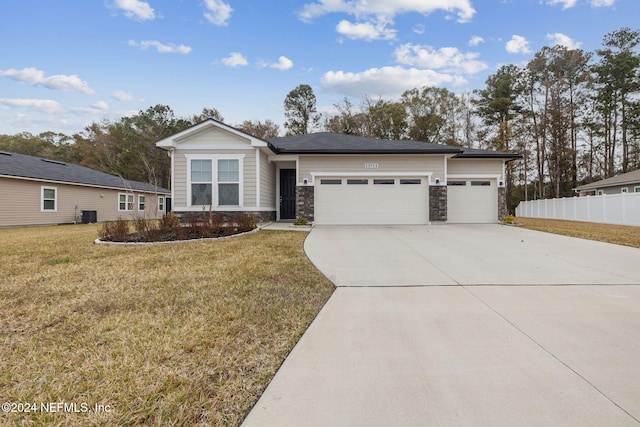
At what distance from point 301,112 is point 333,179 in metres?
19.5

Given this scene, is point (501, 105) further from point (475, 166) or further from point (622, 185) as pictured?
point (475, 166)

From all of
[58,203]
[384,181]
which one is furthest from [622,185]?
[58,203]

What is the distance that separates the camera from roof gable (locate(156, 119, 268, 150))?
1176 cm

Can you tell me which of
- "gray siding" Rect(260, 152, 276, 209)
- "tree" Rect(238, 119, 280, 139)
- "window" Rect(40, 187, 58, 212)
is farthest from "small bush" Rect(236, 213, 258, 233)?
"tree" Rect(238, 119, 280, 139)

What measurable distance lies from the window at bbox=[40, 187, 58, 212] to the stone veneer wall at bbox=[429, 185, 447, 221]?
19603mm

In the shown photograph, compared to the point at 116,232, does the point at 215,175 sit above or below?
above

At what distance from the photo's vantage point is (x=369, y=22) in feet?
48.0

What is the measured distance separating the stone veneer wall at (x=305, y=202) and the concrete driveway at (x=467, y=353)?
7.91 meters

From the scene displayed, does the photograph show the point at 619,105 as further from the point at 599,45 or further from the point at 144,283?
the point at 144,283

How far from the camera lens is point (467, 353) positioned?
2.49 metres

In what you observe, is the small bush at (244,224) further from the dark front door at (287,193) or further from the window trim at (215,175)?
the dark front door at (287,193)

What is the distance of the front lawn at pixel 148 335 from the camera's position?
1853 mm

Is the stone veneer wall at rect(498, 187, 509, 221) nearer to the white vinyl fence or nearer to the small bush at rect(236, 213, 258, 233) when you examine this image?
the white vinyl fence

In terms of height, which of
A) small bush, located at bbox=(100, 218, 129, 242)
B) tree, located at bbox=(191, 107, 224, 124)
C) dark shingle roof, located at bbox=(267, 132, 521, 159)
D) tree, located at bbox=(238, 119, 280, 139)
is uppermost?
tree, located at bbox=(191, 107, 224, 124)
